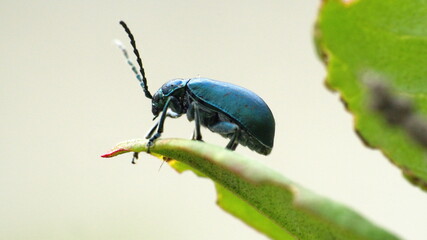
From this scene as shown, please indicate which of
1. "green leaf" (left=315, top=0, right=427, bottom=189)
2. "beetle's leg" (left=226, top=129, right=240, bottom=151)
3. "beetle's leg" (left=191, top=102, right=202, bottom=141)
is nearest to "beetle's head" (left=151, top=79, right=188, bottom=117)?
"beetle's leg" (left=191, top=102, right=202, bottom=141)

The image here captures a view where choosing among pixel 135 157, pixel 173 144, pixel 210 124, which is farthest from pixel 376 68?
pixel 135 157

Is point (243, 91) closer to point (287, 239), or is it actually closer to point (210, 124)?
point (210, 124)

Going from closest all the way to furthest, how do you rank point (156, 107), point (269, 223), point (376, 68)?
1. point (376, 68)
2. point (269, 223)
3. point (156, 107)

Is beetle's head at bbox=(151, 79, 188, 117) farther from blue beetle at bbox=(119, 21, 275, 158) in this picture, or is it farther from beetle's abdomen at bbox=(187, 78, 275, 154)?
beetle's abdomen at bbox=(187, 78, 275, 154)

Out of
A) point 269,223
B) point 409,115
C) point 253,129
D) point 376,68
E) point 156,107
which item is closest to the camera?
point 409,115

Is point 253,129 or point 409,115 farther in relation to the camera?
point 253,129

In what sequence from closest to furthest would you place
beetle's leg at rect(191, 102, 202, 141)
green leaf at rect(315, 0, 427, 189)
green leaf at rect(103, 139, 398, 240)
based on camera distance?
green leaf at rect(103, 139, 398, 240) < green leaf at rect(315, 0, 427, 189) < beetle's leg at rect(191, 102, 202, 141)

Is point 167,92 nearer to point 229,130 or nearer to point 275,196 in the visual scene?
point 229,130

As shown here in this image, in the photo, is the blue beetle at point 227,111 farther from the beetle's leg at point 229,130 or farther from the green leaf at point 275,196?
the green leaf at point 275,196
